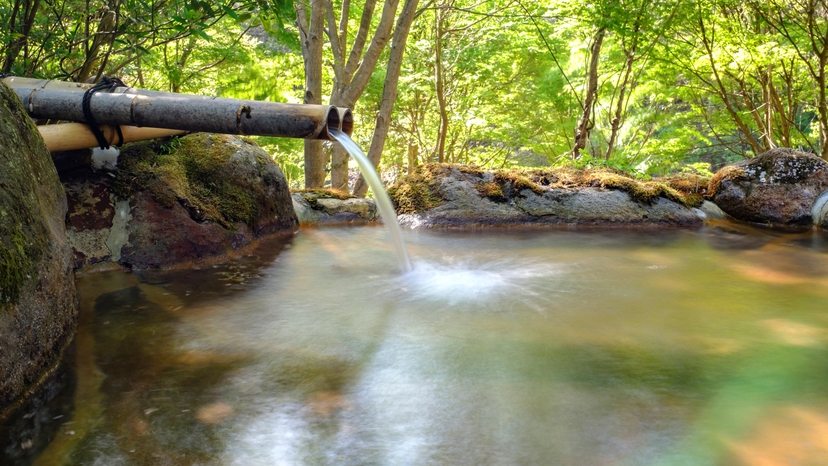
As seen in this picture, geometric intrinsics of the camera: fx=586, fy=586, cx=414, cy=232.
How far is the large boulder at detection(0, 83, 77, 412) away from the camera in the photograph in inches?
96.9

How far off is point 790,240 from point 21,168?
7.24m

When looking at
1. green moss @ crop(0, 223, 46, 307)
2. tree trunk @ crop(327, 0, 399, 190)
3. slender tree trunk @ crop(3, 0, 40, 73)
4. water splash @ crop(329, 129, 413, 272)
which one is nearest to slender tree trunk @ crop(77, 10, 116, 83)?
slender tree trunk @ crop(3, 0, 40, 73)

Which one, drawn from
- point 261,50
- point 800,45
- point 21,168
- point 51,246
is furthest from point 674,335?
point 261,50

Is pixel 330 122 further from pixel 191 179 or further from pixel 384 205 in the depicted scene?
pixel 191 179

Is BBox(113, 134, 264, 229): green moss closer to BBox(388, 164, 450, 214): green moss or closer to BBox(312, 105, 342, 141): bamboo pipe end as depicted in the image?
BBox(312, 105, 342, 141): bamboo pipe end

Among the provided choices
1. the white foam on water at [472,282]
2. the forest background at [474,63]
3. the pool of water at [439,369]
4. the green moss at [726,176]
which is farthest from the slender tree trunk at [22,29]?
the green moss at [726,176]

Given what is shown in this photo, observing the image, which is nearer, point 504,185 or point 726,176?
point 504,185

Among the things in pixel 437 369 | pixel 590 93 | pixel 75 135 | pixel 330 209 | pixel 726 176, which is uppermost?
pixel 590 93

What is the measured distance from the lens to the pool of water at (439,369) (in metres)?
2.19

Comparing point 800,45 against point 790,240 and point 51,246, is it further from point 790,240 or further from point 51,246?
point 51,246

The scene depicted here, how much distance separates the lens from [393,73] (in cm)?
963

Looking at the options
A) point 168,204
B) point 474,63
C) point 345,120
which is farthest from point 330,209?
point 474,63

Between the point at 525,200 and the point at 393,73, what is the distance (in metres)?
3.45

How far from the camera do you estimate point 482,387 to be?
2688 mm
